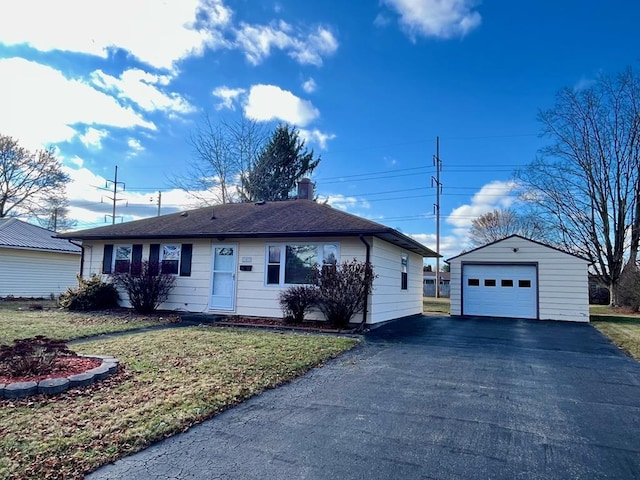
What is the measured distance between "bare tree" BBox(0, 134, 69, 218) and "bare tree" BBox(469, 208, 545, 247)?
36348 millimetres

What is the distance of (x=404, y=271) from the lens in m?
14.3

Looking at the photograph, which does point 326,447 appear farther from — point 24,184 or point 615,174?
point 24,184

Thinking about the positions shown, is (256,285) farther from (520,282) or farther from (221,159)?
(221,159)

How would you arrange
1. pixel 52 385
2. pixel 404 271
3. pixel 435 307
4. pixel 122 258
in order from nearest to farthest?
1. pixel 52 385
2. pixel 122 258
3. pixel 404 271
4. pixel 435 307

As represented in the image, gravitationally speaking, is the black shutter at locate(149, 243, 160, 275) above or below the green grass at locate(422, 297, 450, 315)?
above

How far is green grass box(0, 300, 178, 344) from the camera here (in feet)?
27.0

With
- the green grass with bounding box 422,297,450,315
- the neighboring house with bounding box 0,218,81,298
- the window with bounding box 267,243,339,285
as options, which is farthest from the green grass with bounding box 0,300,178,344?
the green grass with bounding box 422,297,450,315

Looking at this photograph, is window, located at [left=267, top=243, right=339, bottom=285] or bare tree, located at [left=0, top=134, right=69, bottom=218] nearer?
window, located at [left=267, top=243, right=339, bottom=285]

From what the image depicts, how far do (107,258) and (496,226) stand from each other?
34.6 meters

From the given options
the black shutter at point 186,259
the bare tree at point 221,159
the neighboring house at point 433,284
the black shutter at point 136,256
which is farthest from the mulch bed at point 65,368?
the neighboring house at point 433,284

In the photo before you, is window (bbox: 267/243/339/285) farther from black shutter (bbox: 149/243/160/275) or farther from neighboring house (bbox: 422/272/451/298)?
neighboring house (bbox: 422/272/451/298)

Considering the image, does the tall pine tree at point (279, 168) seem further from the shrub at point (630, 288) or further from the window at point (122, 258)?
the shrub at point (630, 288)

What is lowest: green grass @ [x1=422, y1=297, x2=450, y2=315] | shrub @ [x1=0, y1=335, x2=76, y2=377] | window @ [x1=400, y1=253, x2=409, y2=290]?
green grass @ [x1=422, y1=297, x2=450, y2=315]

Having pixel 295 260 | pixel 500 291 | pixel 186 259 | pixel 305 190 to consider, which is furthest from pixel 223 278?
pixel 500 291
